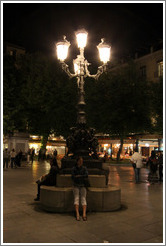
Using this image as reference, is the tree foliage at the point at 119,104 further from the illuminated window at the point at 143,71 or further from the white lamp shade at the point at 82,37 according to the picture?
the white lamp shade at the point at 82,37

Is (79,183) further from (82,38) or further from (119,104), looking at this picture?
(119,104)

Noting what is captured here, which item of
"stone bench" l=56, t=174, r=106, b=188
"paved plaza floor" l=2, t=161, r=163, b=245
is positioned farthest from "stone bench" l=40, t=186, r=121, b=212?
"stone bench" l=56, t=174, r=106, b=188

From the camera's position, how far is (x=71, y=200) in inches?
276

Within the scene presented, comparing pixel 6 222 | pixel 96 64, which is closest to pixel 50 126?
pixel 96 64

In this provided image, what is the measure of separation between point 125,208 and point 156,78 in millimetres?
30617

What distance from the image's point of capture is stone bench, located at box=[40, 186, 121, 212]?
22.9ft

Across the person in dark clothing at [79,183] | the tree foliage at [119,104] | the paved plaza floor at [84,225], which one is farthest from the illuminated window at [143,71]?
the person in dark clothing at [79,183]

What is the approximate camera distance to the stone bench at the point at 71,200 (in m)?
6.97

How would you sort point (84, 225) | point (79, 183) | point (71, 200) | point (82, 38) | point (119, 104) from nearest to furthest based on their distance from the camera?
1. point (84, 225)
2. point (79, 183)
3. point (71, 200)
4. point (82, 38)
5. point (119, 104)

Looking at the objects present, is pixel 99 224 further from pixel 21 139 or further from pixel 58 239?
pixel 21 139

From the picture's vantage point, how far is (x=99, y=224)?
5898 mm

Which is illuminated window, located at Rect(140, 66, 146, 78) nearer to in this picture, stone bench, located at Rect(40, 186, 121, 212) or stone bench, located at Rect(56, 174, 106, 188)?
stone bench, located at Rect(56, 174, 106, 188)

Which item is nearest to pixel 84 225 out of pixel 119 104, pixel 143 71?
pixel 119 104

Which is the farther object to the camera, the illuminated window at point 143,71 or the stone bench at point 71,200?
the illuminated window at point 143,71
